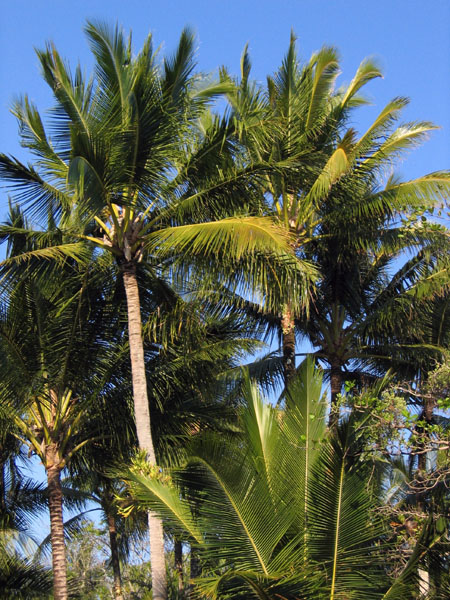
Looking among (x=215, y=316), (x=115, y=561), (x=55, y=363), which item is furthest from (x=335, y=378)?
(x=115, y=561)

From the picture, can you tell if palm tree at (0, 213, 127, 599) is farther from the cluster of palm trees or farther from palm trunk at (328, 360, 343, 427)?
palm trunk at (328, 360, 343, 427)

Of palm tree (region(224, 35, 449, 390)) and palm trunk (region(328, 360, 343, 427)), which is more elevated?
palm tree (region(224, 35, 449, 390))

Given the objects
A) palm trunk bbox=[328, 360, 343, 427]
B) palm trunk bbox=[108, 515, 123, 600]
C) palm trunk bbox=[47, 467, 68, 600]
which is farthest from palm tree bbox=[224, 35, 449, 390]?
palm trunk bbox=[108, 515, 123, 600]

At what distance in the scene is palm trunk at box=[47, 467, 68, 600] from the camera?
1307 centimetres

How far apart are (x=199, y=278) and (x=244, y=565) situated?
14.3ft

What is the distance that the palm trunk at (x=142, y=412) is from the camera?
10.3m

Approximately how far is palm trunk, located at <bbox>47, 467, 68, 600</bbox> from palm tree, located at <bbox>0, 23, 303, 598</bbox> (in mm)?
3017

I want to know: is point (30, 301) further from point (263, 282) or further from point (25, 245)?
point (263, 282)

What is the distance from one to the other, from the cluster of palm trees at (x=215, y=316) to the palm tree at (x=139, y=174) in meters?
0.03

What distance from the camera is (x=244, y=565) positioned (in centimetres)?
942

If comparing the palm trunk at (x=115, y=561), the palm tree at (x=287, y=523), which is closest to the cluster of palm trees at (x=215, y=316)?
the palm tree at (x=287, y=523)

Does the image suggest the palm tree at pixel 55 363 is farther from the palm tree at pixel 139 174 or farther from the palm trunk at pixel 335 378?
the palm trunk at pixel 335 378

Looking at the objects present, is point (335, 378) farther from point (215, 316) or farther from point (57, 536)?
point (57, 536)

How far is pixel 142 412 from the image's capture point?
11359mm
